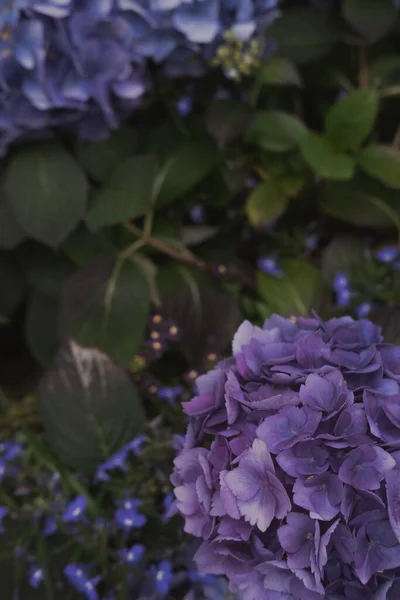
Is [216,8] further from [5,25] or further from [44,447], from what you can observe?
[44,447]

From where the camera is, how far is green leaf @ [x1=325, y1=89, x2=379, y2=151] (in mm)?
942

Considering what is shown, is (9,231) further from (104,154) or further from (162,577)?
(162,577)

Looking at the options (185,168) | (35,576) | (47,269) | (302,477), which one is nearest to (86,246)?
(47,269)

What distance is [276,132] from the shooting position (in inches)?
37.9

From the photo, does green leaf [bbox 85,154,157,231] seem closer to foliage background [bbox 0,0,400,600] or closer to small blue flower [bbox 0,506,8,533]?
foliage background [bbox 0,0,400,600]

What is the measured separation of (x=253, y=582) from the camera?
1.64 feet

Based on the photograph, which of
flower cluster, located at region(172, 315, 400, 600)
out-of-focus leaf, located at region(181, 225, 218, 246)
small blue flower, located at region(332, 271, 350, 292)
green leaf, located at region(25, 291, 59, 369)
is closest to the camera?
flower cluster, located at region(172, 315, 400, 600)

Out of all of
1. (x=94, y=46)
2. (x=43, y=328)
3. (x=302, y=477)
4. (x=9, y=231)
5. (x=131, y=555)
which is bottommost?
(x=43, y=328)

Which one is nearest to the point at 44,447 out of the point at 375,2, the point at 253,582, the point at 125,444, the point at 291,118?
the point at 125,444

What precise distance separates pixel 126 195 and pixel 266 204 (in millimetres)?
213

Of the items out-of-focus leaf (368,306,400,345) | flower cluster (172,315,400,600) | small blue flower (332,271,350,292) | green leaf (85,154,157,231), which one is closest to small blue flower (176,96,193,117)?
green leaf (85,154,157,231)

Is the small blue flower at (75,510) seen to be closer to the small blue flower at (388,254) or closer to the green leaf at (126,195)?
the green leaf at (126,195)

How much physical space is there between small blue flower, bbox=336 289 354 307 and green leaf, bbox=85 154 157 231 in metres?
0.31

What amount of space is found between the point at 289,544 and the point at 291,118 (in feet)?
2.25
